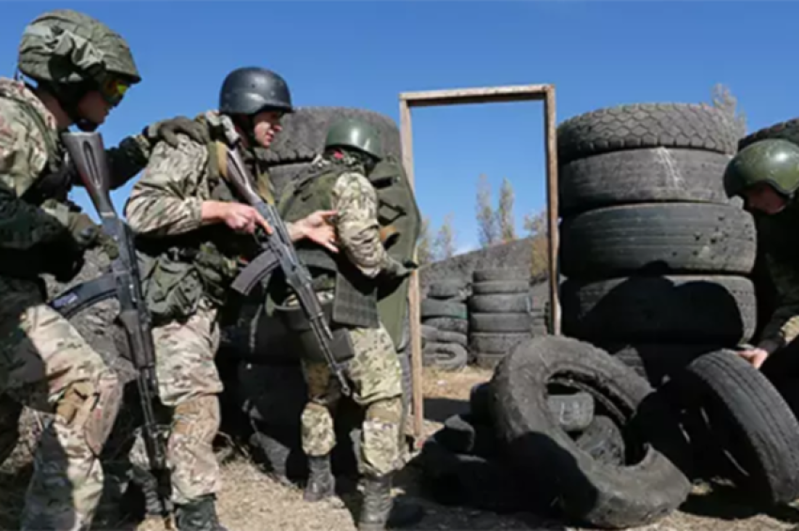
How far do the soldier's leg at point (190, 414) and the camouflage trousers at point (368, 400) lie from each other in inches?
29.4

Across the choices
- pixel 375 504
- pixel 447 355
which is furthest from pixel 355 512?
pixel 447 355

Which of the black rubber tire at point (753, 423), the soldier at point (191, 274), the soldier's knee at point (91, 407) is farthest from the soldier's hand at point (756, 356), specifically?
the soldier's knee at point (91, 407)

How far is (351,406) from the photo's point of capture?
3.87 meters

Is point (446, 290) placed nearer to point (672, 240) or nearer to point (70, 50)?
point (672, 240)

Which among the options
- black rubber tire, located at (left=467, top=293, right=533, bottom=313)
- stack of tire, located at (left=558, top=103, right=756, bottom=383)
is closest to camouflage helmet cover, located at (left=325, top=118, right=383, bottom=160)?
stack of tire, located at (left=558, top=103, right=756, bottom=383)

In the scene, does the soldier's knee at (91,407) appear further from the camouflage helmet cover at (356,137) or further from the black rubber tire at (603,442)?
the black rubber tire at (603,442)

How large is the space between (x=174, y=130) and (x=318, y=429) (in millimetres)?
1711

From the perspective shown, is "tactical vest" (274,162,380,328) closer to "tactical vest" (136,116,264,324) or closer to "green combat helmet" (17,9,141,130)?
"tactical vest" (136,116,264,324)

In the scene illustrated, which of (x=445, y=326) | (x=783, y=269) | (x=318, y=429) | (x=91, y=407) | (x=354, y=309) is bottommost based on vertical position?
(x=445, y=326)

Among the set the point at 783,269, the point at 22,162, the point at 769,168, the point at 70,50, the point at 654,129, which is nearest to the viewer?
the point at 22,162

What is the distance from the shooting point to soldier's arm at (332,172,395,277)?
3.31m

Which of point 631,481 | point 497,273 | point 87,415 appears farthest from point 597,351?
point 497,273

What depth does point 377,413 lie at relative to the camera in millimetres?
3348

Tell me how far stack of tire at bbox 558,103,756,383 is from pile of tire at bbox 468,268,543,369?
398cm
